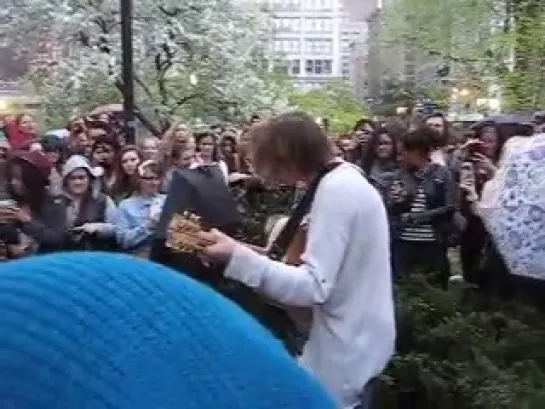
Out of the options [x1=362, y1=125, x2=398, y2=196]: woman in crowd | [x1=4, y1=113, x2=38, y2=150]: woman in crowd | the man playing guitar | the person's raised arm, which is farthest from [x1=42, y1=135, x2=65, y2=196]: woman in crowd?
the person's raised arm

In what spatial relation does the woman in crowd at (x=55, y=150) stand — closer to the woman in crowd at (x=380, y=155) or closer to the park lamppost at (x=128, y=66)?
the park lamppost at (x=128, y=66)

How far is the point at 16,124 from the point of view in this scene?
1445 centimetres

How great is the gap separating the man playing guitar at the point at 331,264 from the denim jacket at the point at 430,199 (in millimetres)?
4166

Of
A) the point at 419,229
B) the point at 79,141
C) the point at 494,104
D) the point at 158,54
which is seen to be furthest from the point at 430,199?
the point at 494,104

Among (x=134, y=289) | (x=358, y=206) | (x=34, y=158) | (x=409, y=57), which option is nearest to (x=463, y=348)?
(x=358, y=206)

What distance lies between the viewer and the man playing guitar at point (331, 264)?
11.5 feet

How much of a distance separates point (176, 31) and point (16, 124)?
10.7 meters

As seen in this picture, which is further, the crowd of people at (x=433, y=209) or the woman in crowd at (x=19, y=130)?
the woman in crowd at (x=19, y=130)

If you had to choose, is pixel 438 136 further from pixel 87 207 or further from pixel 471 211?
pixel 87 207

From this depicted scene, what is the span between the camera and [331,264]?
350 cm

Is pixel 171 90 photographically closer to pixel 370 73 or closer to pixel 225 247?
pixel 225 247

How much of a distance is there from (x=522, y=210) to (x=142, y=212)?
3009 mm

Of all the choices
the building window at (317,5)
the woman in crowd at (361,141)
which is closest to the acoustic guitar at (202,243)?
the woman in crowd at (361,141)

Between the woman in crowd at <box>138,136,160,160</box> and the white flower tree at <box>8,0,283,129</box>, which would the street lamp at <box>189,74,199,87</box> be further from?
the woman in crowd at <box>138,136,160,160</box>
